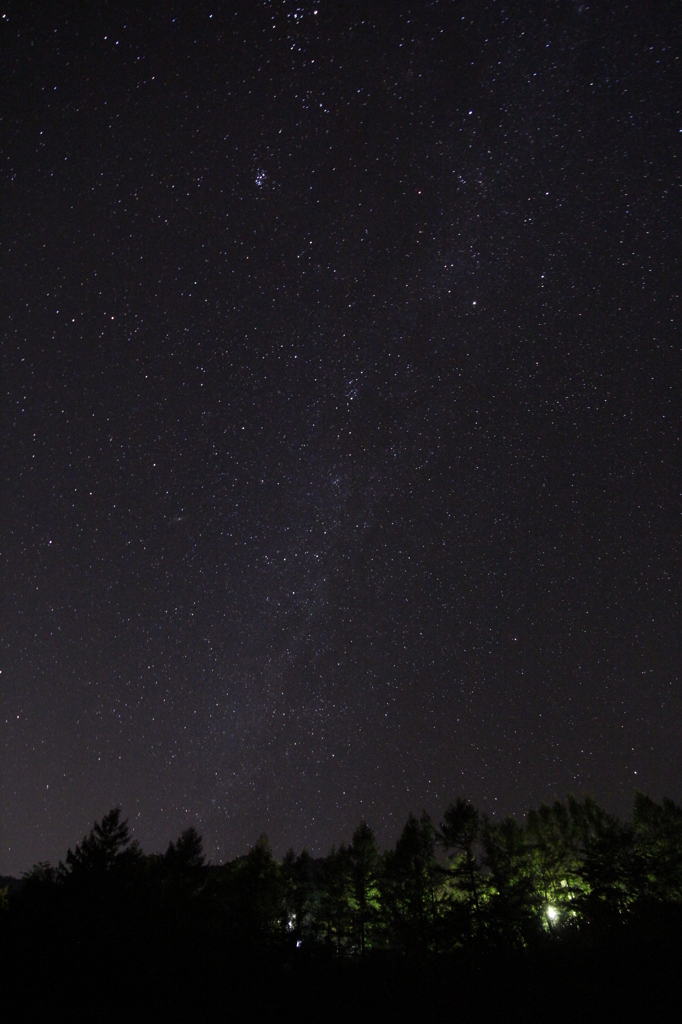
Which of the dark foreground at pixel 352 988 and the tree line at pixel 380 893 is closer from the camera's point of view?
the dark foreground at pixel 352 988

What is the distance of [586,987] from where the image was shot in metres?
13.5

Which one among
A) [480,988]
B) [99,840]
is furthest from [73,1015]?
[99,840]

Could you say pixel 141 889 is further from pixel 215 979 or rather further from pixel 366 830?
pixel 366 830

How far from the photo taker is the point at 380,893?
29188 millimetres

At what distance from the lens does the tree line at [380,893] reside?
17641 millimetres

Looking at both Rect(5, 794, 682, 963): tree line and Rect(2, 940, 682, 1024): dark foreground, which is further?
Rect(5, 794, 682, 963): tree line

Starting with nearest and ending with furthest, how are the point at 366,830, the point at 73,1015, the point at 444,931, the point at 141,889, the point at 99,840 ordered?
1. the point at 73,1015
2. the point at 141,889
3. the point at 444,931
4. the point at 99,840
5. the point at 366,830

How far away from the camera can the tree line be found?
17.6 meters

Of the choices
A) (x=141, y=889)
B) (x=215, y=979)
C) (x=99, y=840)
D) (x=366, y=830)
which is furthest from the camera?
(x=366, y=830)

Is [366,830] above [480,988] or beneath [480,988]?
above

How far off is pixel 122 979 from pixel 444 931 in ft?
46.1

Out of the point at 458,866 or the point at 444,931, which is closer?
the point at 444,931

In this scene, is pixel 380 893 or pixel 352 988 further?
pixel 380 893

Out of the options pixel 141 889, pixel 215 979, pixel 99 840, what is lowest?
pixel 215 979
